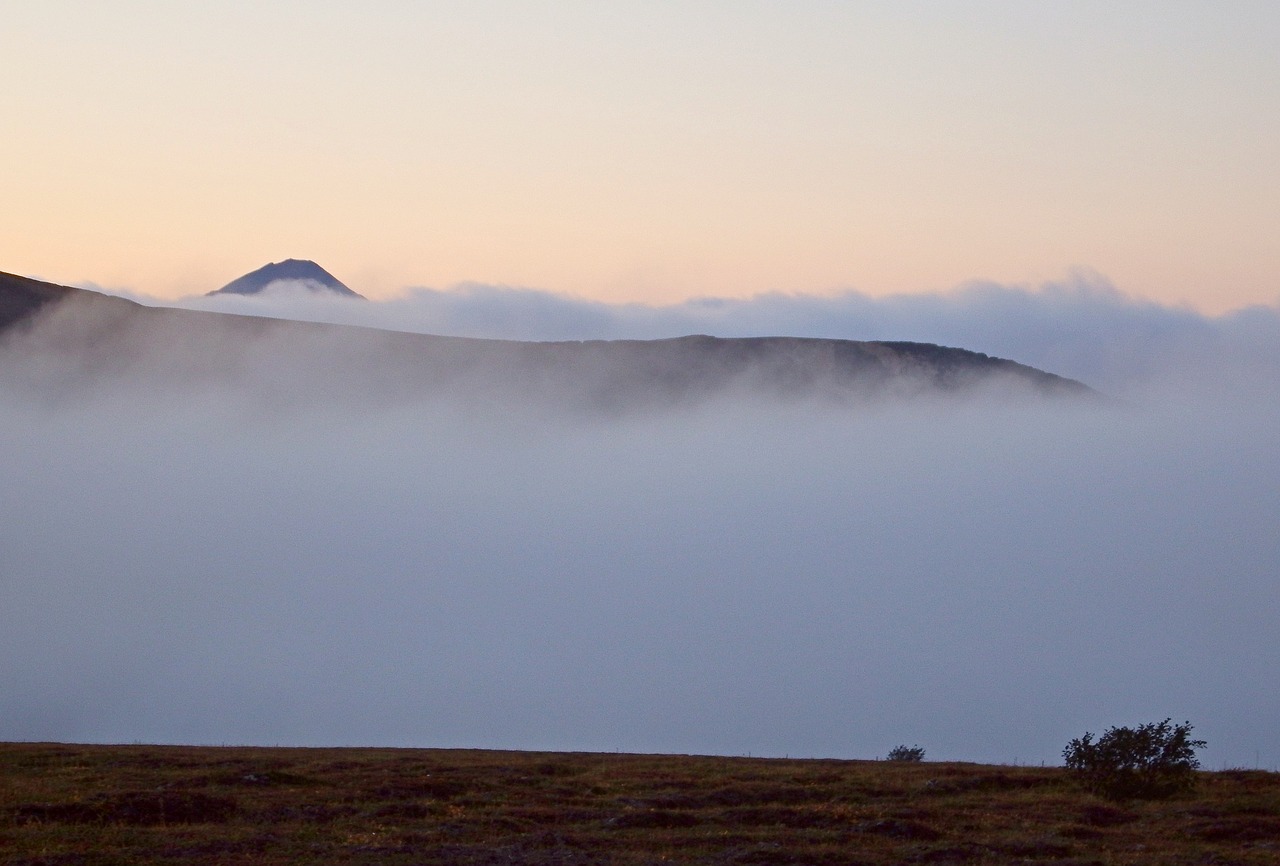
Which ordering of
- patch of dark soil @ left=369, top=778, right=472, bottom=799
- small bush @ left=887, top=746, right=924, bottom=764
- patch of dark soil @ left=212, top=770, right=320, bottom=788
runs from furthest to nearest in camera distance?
small bush @ left=887, top=746, right=924, bottom=764 < patch of dark soil @ left=212, top=770, right=320, bottom=788 < patch of dark soil @ left=369, top=778, right=472, bottom=799

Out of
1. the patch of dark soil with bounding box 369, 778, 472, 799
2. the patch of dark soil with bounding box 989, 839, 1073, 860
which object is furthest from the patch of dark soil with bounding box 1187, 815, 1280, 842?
the patch of dark soil with bounding box 369, 778, 472, 799

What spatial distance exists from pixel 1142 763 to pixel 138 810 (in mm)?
29713

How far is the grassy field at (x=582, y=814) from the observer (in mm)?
31781

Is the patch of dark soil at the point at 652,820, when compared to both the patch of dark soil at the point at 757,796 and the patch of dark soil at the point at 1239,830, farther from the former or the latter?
the patch of dark soil at the point at 1239,830

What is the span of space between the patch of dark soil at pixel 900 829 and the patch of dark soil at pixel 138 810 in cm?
1643

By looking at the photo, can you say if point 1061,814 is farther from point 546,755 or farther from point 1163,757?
point 546,755

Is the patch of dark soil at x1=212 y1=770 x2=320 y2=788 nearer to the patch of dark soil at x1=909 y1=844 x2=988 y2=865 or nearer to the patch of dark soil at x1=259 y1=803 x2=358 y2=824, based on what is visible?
the patch of dark soil at x1=259 y1=803 x2=358 y2=824

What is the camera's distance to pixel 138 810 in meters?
35.5

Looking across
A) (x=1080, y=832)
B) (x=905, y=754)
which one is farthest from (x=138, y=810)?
(x=905, y=754)

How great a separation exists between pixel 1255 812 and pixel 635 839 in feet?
59.7

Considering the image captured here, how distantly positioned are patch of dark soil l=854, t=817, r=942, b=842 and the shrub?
34.1 feet

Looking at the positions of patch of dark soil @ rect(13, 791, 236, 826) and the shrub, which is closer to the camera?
patch of dark soil @ rect(13, 791, 236, 826)

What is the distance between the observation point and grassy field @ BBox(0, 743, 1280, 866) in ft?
104

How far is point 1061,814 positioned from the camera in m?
39.4
